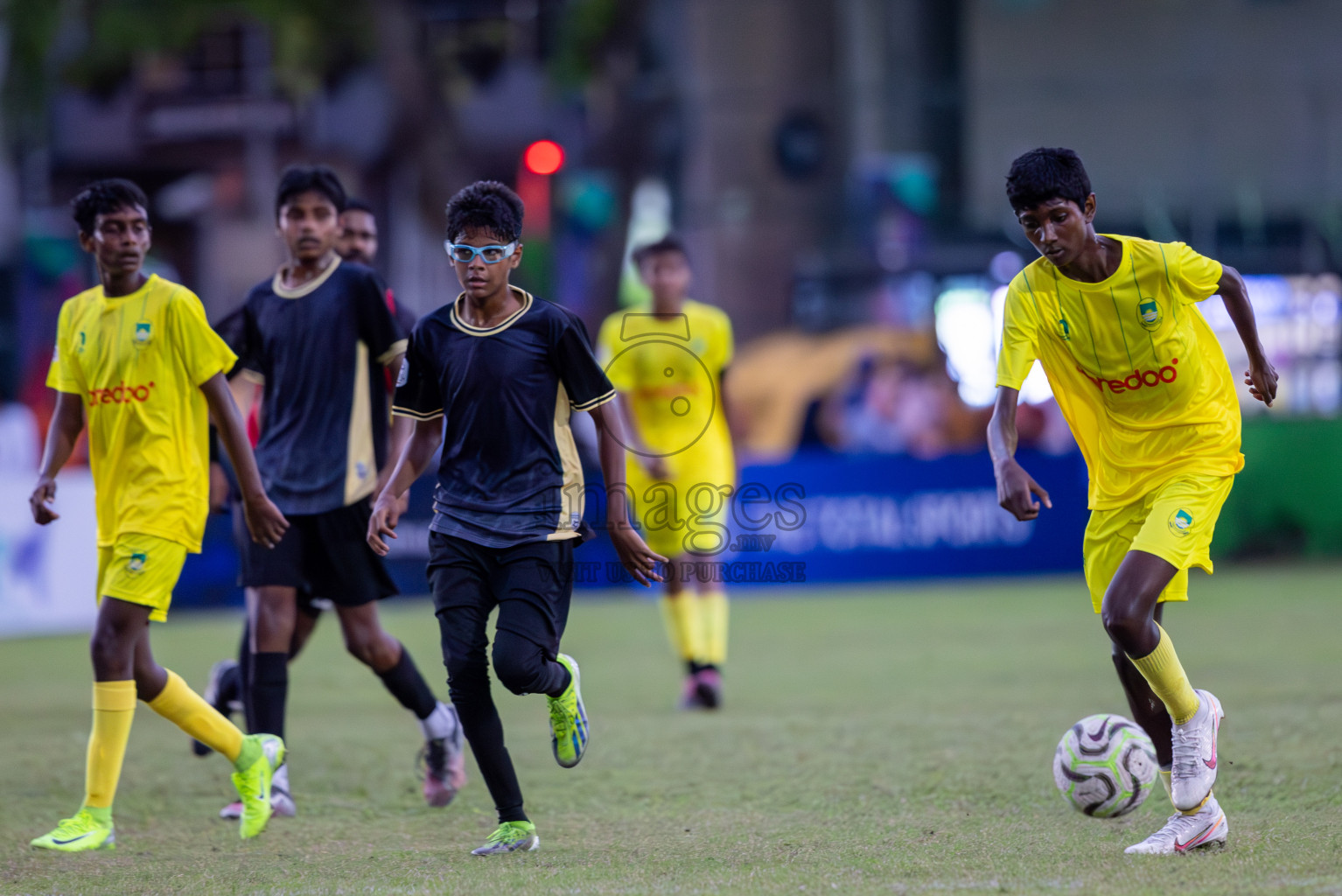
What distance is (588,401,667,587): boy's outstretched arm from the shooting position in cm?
561

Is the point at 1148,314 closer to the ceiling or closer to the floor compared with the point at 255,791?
closer to the ceiling

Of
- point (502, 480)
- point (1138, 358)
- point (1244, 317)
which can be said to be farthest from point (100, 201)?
point (1244, 317)

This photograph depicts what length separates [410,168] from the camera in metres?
24.3

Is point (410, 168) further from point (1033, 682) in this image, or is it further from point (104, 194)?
point (104, 194)

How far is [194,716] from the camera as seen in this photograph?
6.24 meters

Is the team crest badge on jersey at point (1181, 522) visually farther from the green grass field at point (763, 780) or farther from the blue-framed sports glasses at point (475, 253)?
the blue-framed sports glasses at point (475, 253)

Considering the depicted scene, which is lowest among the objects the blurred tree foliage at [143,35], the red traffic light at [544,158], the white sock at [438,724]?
the white sock at [438,724]

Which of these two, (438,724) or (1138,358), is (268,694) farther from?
(1138,358)

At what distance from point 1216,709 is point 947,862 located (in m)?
1.04

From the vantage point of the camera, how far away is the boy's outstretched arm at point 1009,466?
5.35 m

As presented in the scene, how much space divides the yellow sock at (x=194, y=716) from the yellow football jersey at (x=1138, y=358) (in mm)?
3036

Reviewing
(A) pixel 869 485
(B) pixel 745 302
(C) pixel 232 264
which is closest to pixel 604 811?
(A) pixel 869 485

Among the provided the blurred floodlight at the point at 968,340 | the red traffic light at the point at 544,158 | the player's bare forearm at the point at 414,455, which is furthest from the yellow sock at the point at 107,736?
the blurred floodlight at the point at 968,340

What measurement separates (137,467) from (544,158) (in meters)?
10.6
